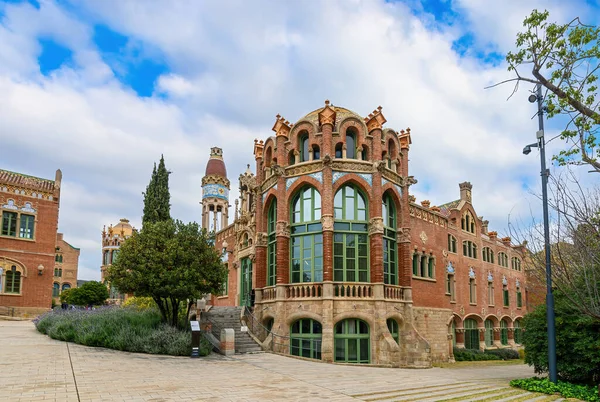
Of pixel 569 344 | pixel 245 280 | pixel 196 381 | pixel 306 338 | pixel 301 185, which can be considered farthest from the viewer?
pixel 245 280

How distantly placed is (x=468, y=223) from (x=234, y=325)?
2116cm

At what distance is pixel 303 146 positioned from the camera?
23.7 m

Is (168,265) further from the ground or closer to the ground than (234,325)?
further from the ground

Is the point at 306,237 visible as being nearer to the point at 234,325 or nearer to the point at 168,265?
the point at 234,325

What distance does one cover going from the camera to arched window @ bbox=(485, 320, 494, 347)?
3700 cm

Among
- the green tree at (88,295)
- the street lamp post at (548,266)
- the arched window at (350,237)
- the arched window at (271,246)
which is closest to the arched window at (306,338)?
the arched window at (350,237)

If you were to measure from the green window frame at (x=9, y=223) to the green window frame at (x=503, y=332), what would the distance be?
125ft

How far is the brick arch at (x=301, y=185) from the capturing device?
72.8 ft

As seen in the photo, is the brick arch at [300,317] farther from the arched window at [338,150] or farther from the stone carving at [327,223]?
the arched window at [338,150]

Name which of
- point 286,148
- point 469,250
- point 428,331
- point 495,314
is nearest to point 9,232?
point 286,148

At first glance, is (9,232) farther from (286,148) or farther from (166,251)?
(286,148)

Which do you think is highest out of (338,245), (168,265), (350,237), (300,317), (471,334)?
(350,237)

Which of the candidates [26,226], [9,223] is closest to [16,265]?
[26,226]

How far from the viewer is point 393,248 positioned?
932 inches
